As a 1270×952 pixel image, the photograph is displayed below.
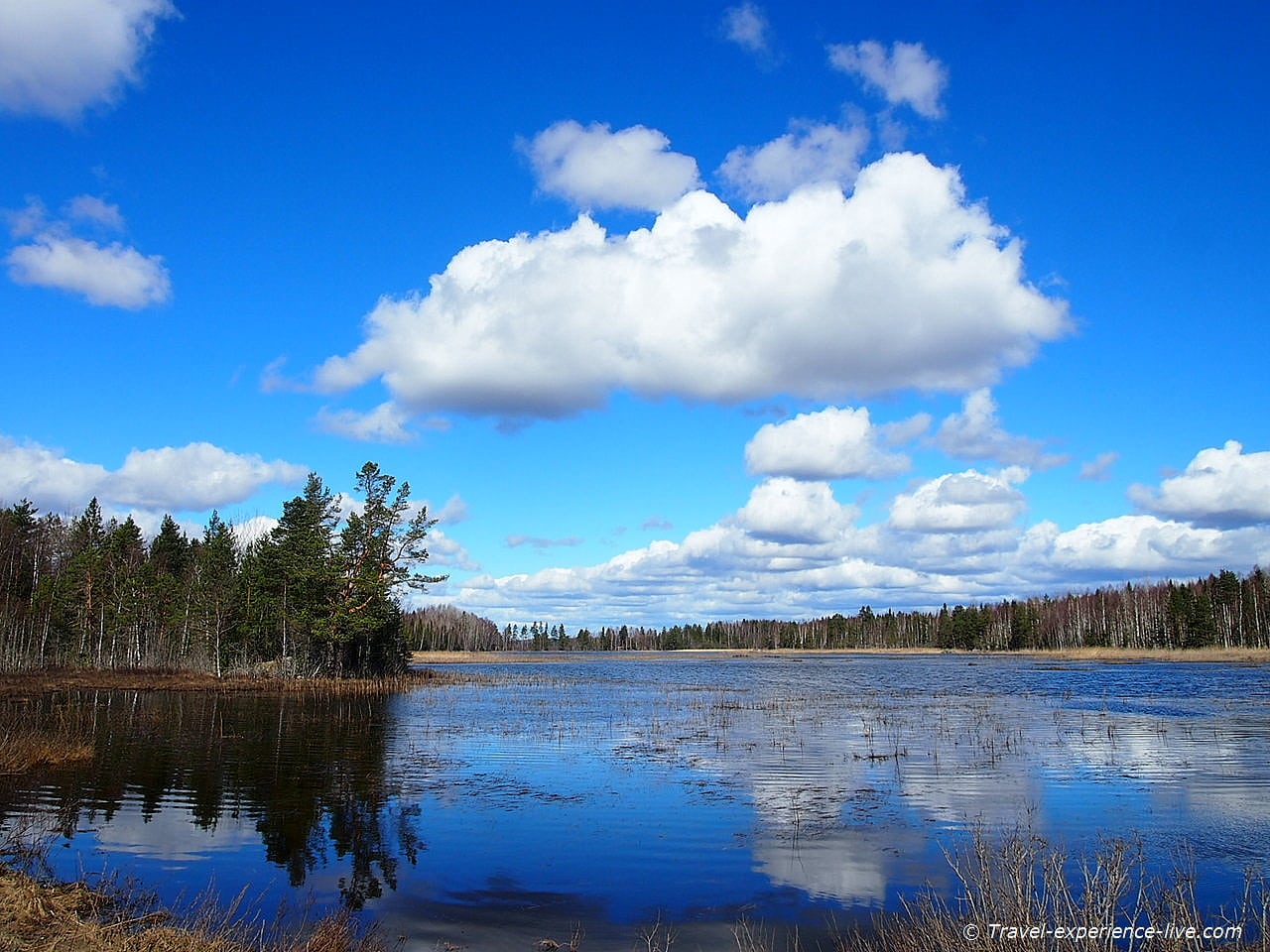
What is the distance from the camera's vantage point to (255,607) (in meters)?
68.2

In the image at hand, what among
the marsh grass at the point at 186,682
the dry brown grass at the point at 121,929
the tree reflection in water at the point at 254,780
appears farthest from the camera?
the marsh grass at the point at 186,682

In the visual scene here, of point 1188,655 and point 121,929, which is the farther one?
point 1188,655

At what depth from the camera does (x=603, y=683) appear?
249 ft

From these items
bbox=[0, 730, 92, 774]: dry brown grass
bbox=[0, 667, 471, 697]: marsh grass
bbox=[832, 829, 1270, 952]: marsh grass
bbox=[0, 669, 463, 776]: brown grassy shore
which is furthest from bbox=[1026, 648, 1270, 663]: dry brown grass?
bbox=[0, 730, 92, 774]: dry brown grass

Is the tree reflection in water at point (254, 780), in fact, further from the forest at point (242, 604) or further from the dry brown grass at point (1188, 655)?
the dry brown grass at point (1188, 655)

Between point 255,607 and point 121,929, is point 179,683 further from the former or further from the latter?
point 121,929

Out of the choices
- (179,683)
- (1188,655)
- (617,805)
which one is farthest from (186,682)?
(1188,655)

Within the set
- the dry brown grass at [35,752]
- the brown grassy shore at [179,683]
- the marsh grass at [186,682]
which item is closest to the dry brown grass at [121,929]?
the dry brown grass at [35,752]

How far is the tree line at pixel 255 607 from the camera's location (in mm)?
64625

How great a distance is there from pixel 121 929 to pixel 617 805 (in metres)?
13.1

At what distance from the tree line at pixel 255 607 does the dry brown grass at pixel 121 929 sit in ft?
169

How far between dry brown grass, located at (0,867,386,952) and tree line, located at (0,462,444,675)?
5149 centimetres

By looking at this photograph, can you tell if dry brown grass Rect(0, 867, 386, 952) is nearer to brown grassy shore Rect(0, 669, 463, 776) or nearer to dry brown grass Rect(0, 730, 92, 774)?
dry brown grass Rect(0, 730, 92, 774)

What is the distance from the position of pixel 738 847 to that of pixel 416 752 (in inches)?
667
